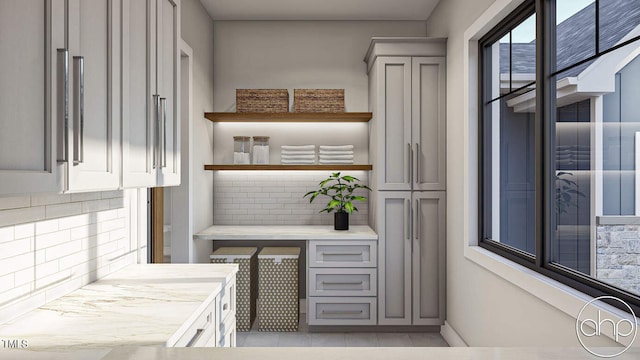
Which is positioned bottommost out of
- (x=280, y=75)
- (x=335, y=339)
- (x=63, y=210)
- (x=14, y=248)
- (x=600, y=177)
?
(x=335, y=339)

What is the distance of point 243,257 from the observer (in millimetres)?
3760

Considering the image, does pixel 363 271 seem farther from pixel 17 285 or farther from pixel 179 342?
pixel 17 285

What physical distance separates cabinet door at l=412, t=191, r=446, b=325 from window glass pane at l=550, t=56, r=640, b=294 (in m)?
1.60

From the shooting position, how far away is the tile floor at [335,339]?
3.46 meters

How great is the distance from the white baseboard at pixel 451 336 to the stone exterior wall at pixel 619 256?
1621 millimetres

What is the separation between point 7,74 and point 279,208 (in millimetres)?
3374

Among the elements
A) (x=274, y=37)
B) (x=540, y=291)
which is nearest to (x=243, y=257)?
(x=274, y=37)

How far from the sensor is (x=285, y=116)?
404 centimetres

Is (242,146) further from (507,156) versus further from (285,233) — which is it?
(507,156)

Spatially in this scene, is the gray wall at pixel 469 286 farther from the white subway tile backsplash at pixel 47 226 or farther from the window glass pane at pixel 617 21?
the white subway tile backsplash at pixel 47 226

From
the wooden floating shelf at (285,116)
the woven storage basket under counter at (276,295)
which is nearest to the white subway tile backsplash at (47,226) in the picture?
the woven storage basket under counter at (276,295)

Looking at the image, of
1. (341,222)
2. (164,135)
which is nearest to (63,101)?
(164,135)

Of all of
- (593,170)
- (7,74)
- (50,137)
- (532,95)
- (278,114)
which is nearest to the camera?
(7,74)

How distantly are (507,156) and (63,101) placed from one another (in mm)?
2372
